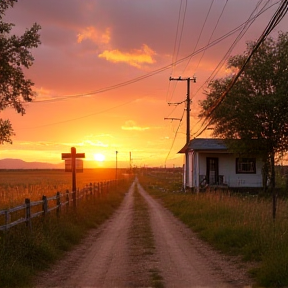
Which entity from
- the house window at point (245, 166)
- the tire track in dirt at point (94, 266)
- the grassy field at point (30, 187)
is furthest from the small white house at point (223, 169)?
the tire track in dirt at point (94, 266)

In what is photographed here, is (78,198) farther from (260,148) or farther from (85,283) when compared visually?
(85,283)

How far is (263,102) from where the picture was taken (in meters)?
19.0

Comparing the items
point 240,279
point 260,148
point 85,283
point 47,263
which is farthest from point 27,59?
point 260,148

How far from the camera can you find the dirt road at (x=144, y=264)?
322 inches

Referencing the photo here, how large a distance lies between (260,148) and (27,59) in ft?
39.4

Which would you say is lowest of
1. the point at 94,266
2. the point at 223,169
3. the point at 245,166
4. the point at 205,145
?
the point at 94,266

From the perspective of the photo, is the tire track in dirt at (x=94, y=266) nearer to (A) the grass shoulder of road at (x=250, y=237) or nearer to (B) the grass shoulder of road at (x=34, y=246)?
(B) the grass shoulder of road at (x=34, y=246)

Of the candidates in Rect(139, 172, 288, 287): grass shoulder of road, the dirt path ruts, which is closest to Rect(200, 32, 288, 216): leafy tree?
Rect(139, 172, 288, 287): grass shoulder of road

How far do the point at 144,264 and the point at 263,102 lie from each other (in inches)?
454

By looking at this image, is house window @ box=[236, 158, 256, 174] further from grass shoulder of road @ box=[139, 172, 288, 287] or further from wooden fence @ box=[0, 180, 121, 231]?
grass shoulder of road @ box=[139, 172, 288, 287]

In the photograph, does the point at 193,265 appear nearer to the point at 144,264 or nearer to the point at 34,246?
the point at 144,264

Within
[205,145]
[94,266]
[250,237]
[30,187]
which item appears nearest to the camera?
[94,266]

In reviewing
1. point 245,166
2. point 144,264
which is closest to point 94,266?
point 144,264

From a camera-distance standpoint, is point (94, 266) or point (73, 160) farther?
point (73, 160)
